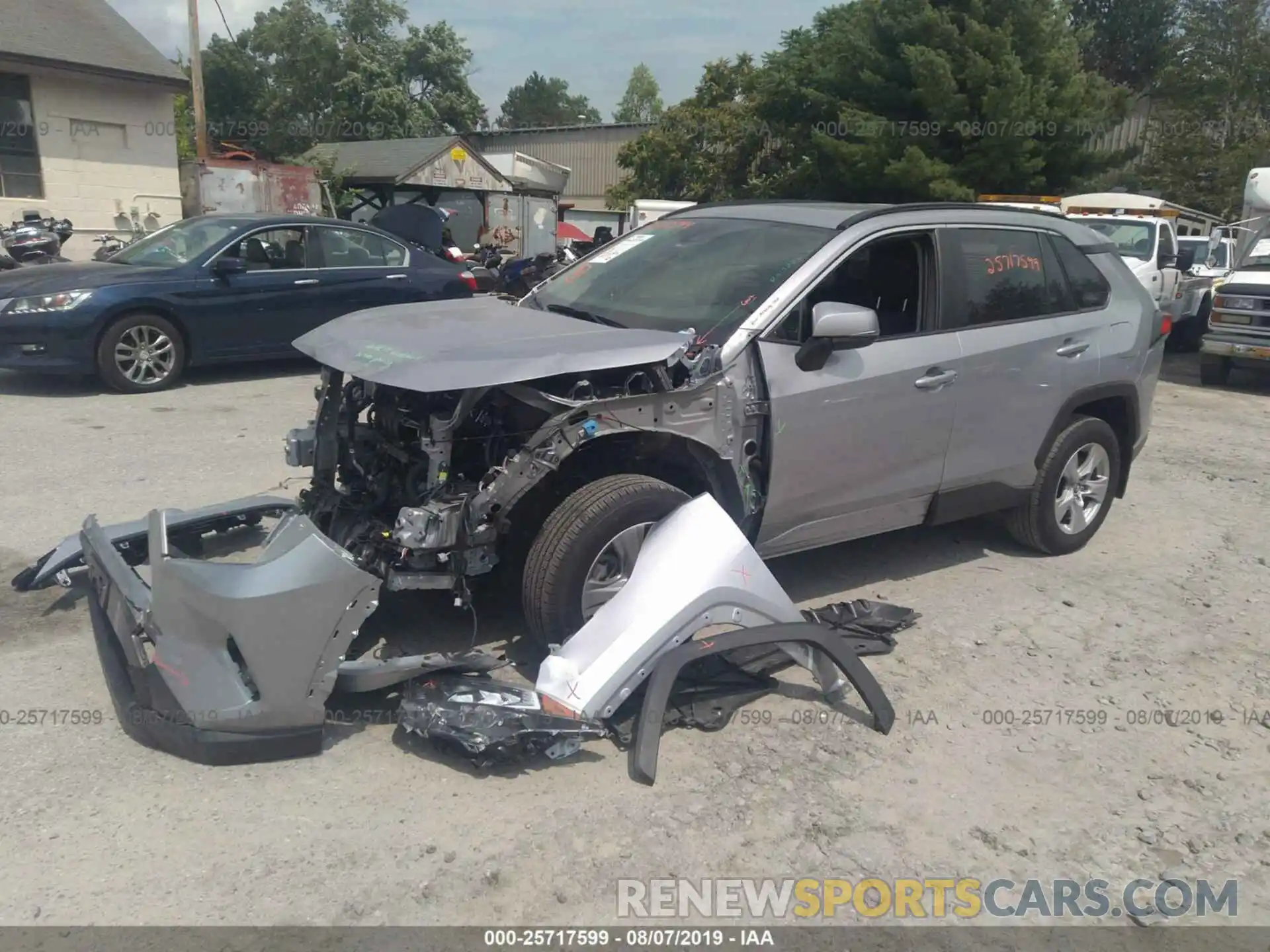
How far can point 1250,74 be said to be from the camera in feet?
86.0

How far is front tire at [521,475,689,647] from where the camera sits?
364 cm

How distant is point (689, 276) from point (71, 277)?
21.3 feet

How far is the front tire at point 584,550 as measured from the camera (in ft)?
11.9

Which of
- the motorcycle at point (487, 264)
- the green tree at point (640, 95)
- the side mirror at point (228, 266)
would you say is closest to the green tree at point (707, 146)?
the motorcycle at point (487, 264)

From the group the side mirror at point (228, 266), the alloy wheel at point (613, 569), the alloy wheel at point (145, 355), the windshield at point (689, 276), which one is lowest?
the alloy wheel at point (145, 355)

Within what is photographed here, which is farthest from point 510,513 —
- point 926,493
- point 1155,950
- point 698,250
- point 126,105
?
point 126,105

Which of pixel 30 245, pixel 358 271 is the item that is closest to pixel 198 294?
pixel 358 271

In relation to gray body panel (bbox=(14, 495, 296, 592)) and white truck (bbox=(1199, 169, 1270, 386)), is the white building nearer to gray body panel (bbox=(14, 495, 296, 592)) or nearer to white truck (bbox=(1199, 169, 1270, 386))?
gray body panel (bbox=(14, 495, 296, 592))

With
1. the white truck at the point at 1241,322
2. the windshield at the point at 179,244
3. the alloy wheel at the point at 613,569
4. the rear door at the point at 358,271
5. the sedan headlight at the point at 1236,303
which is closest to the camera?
the alloy wheel at the point at 613,569

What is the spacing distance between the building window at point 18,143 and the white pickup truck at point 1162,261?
15495 mm

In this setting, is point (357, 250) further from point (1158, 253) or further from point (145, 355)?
point (1158, 253)

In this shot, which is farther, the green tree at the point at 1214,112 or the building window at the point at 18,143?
the green tree at the point at 1214,112

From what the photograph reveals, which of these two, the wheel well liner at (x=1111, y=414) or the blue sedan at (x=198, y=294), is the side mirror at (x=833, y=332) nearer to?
the wheel well liner at (x=1111, y=414)

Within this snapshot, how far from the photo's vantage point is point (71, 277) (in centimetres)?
862
